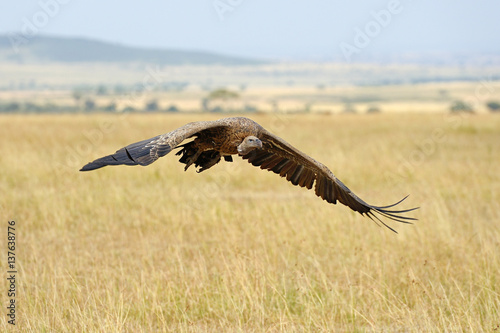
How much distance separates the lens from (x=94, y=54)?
614 feet

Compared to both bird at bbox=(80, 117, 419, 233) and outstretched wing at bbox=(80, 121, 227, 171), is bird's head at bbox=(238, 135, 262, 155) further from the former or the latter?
outstretched wing at bbox=(80, 121, 227, 171)

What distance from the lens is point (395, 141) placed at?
69.6ft

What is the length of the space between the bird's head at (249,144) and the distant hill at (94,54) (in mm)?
170946

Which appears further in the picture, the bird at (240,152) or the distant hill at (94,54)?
the distant hill at (94,54)

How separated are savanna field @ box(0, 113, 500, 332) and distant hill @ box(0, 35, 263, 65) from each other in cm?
16357

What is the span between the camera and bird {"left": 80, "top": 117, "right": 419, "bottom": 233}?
4.58 metres

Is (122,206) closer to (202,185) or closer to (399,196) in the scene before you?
(202,185)

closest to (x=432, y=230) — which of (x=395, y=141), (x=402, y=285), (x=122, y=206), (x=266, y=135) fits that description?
(x=402, y=285)

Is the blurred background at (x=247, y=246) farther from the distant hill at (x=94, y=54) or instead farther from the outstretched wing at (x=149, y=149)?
the distant hill at (x=94, y=54)

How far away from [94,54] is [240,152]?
18960 centimetres

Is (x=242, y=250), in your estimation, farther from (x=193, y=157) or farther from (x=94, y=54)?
(x=94, y=54)

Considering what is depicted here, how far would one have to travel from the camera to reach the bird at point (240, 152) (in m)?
4.58

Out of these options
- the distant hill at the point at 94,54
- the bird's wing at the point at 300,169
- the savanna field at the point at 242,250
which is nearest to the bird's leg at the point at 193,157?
the bird's wing at the point at 300,169

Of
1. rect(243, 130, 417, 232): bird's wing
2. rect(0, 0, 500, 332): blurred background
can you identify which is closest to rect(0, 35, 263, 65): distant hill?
rect(0, 0, 500, 332): blurred background
